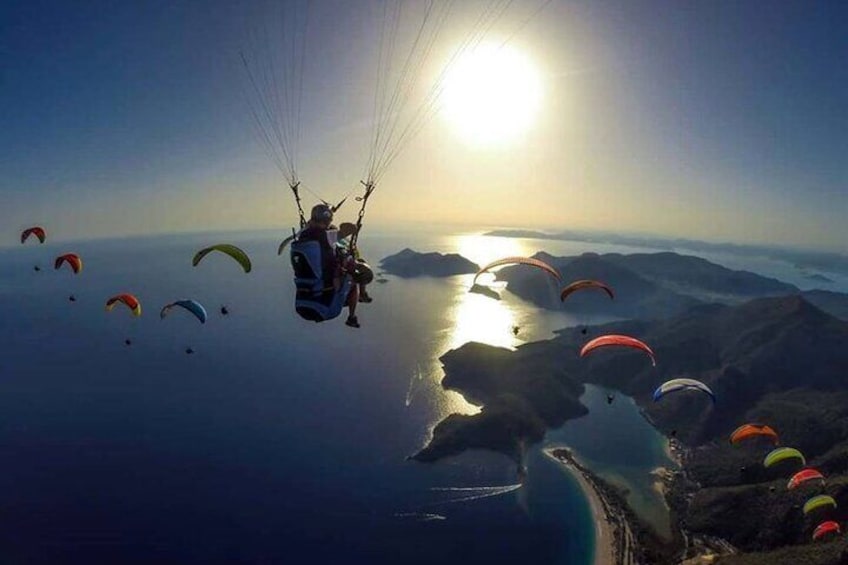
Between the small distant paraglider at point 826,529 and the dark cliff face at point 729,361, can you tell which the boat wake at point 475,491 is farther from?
the dark cliff face at point 729,361

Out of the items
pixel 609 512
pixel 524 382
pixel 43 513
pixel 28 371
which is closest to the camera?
pixel 609 512

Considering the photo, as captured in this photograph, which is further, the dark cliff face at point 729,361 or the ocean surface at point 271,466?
the dark cliff face at point 729,361

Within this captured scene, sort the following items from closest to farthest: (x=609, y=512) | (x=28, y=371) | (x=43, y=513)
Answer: (x=609, y=512) → (x=43, y=513) → (x=28, y=371)

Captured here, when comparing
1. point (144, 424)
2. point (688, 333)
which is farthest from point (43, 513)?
point (688, 333)

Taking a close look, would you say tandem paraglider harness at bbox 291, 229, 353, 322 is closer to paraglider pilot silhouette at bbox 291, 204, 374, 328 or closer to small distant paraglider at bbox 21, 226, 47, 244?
paraglider pilot silhouette at bbox 291, 204, 374, 328

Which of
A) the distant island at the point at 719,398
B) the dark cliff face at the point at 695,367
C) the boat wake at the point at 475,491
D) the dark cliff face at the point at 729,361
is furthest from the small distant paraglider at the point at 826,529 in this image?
the dark cliff face at the point at 729,361

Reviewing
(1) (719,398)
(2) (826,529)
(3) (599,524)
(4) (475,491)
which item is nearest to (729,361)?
(1) (719,398)

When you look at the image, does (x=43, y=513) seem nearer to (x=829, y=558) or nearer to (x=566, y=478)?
(x=566, y=478)

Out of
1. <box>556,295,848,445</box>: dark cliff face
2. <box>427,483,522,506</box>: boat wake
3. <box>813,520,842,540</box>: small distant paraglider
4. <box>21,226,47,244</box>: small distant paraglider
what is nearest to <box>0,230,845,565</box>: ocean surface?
<box>427,483,522,506</box>: boat wake
